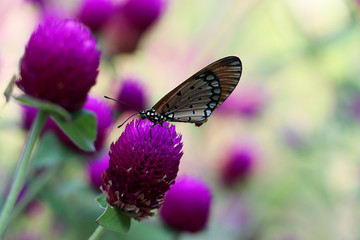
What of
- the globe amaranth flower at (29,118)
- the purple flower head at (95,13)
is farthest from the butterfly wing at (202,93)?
the purple flower head at (95,13)

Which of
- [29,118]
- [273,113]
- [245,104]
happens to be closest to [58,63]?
[29,118]

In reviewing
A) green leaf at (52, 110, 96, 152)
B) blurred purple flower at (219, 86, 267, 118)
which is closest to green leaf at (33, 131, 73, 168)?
green leaf at (52, 110, 96, 152)

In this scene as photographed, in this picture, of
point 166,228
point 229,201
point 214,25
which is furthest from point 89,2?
point 214,25

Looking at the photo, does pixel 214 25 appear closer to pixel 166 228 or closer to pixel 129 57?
pixel 129 57

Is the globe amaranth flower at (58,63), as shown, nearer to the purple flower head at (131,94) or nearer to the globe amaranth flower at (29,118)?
the globe amaranth flower at (29,118)

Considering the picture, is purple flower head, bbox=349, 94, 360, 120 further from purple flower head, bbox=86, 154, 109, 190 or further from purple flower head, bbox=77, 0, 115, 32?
purple flower head, bbox=86, 154, 109, 190
